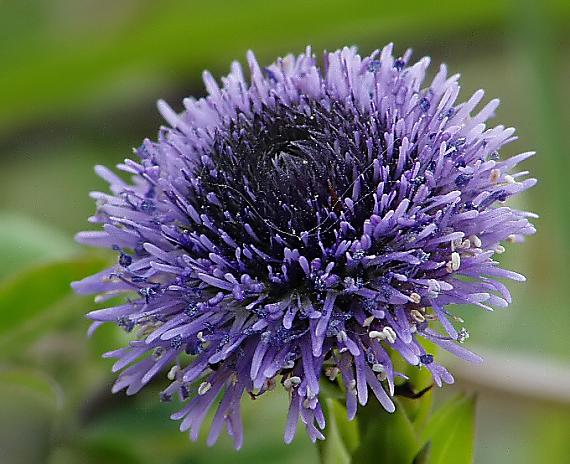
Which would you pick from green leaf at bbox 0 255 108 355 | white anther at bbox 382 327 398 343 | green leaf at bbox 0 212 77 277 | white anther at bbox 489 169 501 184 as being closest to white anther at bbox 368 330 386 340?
white anther at bbox 382 327 398 343

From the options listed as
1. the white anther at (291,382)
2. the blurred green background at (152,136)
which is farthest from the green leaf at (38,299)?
the white anther at (291,382)

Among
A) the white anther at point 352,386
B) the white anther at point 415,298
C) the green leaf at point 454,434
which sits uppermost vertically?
the white anther at point 415,298

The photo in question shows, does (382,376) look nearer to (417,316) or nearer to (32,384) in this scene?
(417,316)

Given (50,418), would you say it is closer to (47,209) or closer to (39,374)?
(39,374)

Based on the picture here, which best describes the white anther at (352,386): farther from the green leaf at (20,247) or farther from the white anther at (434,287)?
the green leaf at (20,247)

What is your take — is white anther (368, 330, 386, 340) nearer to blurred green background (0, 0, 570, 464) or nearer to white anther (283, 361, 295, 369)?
white anther (283, 361, 295, 369)

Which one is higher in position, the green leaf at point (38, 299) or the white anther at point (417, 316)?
the green leaf at point (38, 299)

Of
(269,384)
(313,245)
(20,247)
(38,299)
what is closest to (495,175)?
(313,245)
